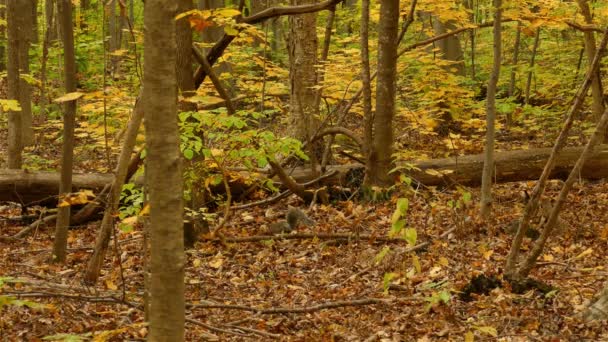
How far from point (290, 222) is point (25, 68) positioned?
7.85 m

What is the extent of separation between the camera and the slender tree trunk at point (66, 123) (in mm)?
6027

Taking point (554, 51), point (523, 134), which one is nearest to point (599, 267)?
point (523, 134)

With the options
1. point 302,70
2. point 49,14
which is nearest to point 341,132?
point 302,70

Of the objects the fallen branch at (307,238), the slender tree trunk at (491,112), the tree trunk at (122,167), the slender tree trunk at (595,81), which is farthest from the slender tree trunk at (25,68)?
the slender tree trunk at (595,81)

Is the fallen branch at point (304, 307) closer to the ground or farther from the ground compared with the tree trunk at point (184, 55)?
closer to the ground

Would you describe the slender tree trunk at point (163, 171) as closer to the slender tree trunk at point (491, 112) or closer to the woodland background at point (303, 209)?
the woodland background at point (303, 209)

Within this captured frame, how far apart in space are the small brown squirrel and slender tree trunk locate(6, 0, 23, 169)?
439 cm

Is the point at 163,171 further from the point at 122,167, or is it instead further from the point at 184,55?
the point at 184,55

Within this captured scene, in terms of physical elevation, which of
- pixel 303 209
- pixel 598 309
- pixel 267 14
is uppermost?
pixel 267 14

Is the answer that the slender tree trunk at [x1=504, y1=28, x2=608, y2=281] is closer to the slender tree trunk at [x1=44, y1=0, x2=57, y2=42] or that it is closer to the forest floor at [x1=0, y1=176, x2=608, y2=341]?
the forest floor at [x1=0, y1=176, x2=608, y2=341]

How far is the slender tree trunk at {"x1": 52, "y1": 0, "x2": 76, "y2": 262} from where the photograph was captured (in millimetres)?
6027

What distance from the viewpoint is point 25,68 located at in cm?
1351

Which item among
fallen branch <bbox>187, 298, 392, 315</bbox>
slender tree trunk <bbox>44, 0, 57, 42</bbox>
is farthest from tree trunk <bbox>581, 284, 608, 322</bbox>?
slender tree trunk <bbox>44, 0, 57, 42</bbox>

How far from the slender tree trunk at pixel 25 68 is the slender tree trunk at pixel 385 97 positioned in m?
7.53
